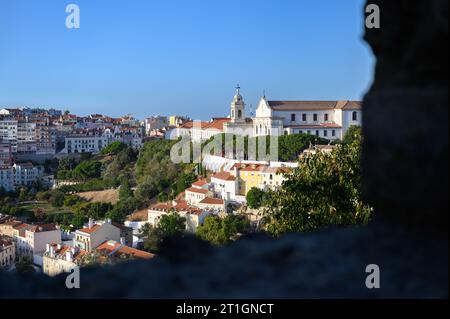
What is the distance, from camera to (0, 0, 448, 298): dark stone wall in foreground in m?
2.06

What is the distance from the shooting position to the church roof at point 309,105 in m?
53.6

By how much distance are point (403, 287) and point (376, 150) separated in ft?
1.80

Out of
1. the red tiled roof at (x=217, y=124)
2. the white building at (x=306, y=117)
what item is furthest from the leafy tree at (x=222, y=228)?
the red tiled roof at (x=217, y=124)

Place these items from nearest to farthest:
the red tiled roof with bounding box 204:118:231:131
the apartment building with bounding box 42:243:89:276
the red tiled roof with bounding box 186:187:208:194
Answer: the apartment building with bounding box 42:243:89:276 < the red tiled roof with bounding box 186:187:208:194 < the red tiled roof with bounding box 204:118:231:131

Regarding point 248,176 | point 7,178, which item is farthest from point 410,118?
point 7,178

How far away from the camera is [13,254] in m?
36.0

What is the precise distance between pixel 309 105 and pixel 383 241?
5318cm

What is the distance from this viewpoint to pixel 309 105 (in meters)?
Answer: 54.7

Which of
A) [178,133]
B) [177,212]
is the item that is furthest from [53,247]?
[178,133]

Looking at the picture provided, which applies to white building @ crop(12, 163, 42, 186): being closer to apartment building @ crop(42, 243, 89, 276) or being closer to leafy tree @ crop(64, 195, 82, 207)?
leafy tree @ crop(64, 195, 82, 207)

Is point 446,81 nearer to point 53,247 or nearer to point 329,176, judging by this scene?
point 329,176

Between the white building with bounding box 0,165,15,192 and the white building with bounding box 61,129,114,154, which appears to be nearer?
the white building with bounding box 0,165,15,192

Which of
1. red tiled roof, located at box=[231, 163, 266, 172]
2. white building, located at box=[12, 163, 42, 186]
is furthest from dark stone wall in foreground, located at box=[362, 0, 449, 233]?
white building, located at box=[12, 163, 42, 186]

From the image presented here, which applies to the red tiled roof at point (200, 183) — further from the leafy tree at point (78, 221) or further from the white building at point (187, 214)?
the leafy tree at point (78, 221)
